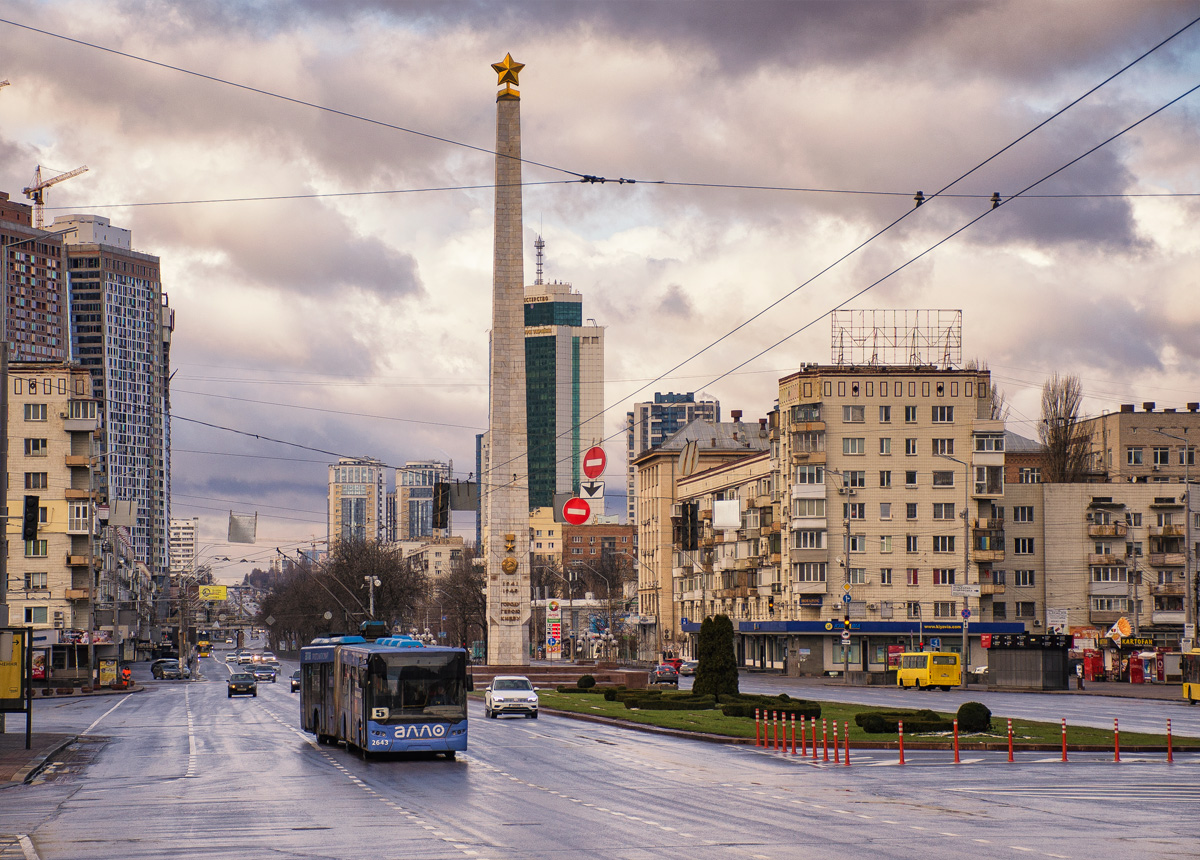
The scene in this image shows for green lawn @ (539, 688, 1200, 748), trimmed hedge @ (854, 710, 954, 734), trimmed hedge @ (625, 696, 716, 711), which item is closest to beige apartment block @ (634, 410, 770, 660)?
trimmed hedge @ (625, 696, 716, 711)

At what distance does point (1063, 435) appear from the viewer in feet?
395

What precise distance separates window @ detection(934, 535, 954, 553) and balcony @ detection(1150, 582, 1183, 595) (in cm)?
1507

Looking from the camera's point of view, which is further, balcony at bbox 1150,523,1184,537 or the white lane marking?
balcony at bbox 1150,523,1184,537

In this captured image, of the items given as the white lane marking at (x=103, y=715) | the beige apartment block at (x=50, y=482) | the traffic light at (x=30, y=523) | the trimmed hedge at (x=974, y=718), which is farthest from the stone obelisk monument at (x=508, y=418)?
the beige apartment block at (x=50, y=482)

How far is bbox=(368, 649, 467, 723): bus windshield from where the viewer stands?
107ft

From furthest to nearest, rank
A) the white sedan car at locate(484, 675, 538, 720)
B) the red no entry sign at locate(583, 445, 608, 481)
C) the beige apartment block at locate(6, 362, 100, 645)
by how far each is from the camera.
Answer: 1. the beige apartment block at locate(6, 362, 100, 645)
2. the red no entry sign at locate(583, 445, 608, 481)
3. the white sedan car at locate(484, 675, 538, 720)

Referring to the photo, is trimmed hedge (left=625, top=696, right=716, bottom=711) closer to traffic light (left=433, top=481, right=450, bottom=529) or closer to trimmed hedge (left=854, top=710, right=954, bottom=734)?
traffic light (left=433, top=481, right=450, bottom=529)

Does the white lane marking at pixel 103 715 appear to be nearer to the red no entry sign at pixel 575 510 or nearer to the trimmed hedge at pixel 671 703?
the trimmed hedge at pixel 671 703

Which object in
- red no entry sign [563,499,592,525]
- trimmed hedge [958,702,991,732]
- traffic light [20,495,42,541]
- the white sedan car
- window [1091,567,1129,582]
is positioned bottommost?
the white sedan car

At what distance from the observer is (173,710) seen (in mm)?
62250

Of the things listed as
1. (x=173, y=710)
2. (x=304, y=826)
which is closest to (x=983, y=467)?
(x=173, y=710)

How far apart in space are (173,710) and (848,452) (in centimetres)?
5535

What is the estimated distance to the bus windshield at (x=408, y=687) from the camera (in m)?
32.5

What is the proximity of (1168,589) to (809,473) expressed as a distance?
26.5 meters
